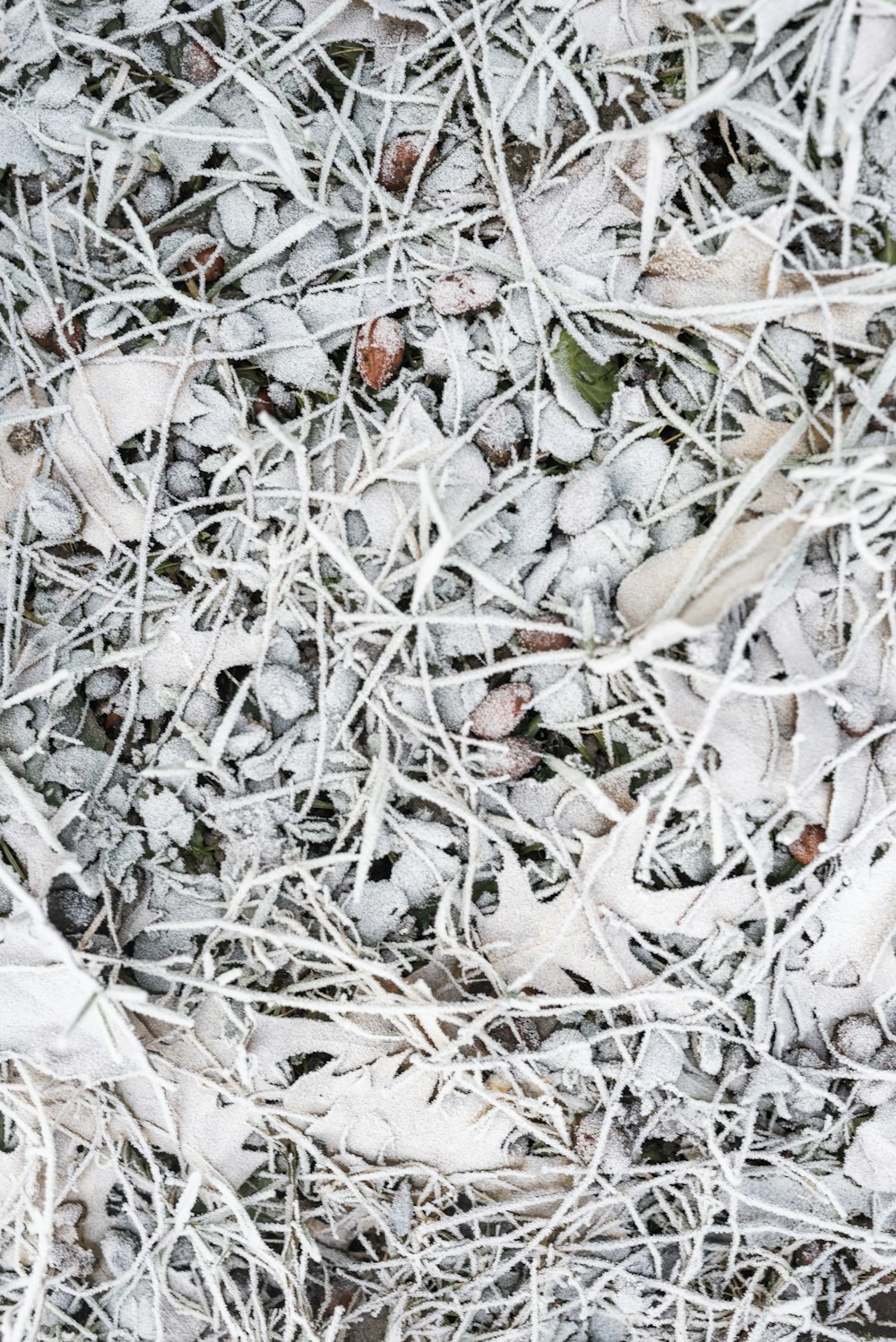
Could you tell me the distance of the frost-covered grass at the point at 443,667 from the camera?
963mm

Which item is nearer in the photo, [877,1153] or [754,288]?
[754,288]

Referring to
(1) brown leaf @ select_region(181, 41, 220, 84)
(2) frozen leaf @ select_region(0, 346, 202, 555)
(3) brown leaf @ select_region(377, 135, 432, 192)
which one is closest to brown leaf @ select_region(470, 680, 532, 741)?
(2) frozen leaf @ select_region(0, 346, 202, 555)

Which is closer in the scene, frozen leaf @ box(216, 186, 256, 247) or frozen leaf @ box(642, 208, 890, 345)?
frozen leaf @ box(642, 208, 890, 345)

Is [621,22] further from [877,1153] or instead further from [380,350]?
[877,1153]

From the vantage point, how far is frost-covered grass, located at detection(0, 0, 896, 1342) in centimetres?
96

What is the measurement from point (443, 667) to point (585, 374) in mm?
327

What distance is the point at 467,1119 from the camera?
107 centimetres

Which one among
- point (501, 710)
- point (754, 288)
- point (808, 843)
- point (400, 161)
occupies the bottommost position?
point (808, 843)

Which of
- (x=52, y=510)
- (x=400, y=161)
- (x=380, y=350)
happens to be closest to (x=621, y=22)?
(x=400, y=161)

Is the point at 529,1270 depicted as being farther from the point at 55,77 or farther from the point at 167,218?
the point at 55,77

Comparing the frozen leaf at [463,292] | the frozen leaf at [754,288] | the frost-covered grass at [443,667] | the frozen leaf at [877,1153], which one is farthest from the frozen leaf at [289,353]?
the frozen leaf at [877,1153]

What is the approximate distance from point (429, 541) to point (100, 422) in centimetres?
36

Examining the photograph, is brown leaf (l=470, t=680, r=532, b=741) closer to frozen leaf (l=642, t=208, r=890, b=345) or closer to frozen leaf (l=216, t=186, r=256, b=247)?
frozen leaf (l=642, t=208, r=890, b=345)

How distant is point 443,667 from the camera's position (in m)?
1.01
